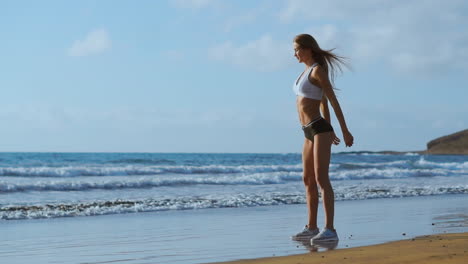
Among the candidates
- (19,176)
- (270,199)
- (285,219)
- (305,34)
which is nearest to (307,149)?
(305,34)

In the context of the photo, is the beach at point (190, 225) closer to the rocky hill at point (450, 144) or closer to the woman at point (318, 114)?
the woman at point (318, 114)

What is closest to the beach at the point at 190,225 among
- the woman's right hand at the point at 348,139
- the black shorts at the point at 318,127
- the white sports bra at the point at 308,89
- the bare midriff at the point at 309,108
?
the woman's right hand at the point at 348,139

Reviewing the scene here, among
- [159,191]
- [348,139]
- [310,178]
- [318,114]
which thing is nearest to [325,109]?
[318,114]

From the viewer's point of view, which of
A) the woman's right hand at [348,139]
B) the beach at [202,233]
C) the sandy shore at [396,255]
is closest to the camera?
the sandy shore at [396,255]

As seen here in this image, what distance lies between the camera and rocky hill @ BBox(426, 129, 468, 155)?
71.7 m

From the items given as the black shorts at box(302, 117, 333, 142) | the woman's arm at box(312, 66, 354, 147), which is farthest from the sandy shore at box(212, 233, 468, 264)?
the black shorts at box(302, 117, 333, 142)

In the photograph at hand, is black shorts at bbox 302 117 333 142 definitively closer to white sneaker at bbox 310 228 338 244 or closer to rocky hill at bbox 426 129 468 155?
white sneaker at bbox 310 228 338 244

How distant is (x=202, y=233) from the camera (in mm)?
6297

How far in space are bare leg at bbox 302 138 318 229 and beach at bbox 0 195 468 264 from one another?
30 centimetres

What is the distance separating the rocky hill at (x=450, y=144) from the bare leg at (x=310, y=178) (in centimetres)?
6827

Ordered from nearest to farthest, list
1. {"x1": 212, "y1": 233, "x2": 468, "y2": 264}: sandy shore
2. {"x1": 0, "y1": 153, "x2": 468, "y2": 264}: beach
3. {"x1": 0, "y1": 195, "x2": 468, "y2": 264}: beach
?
1. {"x1": 212, "y1": 233, "x2": 468, "y2": 264}: sandy shore
2. {"x1": 0, "y1": 195, "x2": 468, "y2": 264}: beach
3. {"x1": 0, "y1": 153, "x2": 468, "y2": 264}: beach

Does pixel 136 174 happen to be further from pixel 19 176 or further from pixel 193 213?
pixel 193 213

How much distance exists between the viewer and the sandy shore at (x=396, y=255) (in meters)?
3.86

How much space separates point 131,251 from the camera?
4984 mm
